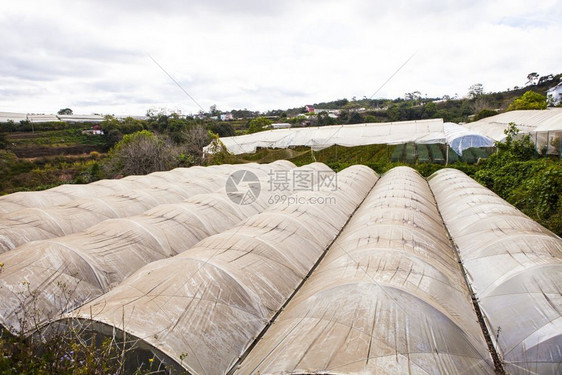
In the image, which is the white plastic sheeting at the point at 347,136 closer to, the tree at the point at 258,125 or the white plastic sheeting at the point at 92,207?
the white plastic sheeting at the point at 92,207

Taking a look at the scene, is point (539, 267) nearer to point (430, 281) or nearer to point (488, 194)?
point (430, 281)

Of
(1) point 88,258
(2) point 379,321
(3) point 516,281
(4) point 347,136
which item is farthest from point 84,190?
(4) point 347,136

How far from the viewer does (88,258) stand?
6.58m

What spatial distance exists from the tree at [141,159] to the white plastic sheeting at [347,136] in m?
4.55

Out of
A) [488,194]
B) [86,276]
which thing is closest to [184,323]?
[86,276]

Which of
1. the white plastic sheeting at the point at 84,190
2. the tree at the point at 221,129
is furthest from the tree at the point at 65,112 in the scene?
the white plastic sheeting at the point at 84,190

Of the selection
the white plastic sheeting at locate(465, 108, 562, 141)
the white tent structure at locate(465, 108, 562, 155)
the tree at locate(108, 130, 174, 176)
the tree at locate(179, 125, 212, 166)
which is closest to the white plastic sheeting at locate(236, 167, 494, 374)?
the white tent structure at locate(465, 108, 562, 155)

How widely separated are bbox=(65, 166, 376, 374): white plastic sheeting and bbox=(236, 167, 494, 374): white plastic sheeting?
380mm

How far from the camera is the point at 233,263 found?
5.84 m

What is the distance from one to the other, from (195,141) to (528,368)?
30.1 metres

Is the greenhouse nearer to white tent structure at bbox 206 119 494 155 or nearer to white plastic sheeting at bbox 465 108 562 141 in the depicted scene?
white tent structure at bbox 206 119 494 155

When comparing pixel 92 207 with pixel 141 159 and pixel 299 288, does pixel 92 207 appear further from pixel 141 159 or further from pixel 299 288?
pixel 141 159

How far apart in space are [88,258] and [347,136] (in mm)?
23656

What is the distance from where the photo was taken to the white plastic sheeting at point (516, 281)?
436cm
